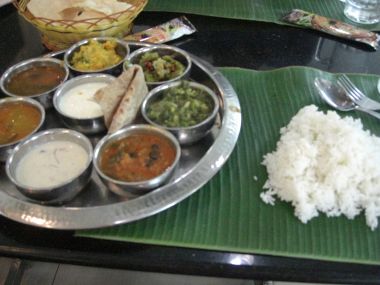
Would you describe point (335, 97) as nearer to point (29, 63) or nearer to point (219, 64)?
point (219, 64)

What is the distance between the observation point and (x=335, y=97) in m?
1.87

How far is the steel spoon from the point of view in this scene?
183 cm

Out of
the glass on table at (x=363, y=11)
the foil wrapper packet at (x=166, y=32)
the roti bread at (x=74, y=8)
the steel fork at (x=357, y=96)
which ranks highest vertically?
the glass on table at (x=363, y=11)

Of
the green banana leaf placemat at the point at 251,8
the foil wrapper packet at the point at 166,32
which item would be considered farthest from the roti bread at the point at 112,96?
the green banana leaf placemat at the point at 251,8

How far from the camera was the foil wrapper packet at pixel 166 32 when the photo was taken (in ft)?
7.32

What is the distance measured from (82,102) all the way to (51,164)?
398 millimetres

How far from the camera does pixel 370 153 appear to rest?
1.52 m

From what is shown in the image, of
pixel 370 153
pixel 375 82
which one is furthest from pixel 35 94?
pixel 375 82

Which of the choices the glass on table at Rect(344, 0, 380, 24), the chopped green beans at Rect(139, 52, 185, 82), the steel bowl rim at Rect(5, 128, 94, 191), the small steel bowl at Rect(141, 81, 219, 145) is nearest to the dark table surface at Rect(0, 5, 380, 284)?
the steel bowl rim at Rect(5, 128, 94, 191)

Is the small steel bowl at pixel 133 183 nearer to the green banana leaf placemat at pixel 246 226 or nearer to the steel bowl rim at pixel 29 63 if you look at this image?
the green banana leaf placemat at pixel 246 226

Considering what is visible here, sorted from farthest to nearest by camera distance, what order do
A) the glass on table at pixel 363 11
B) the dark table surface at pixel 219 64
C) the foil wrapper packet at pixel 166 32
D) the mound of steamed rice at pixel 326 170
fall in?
the glass on table at pixel 363 11 → the foil wrapper packet at pixel 166 32 → the mound of steamed rice at pixel 326 170 → the dark table surface at pixel 219 64

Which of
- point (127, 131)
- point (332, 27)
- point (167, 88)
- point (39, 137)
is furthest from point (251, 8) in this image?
point (39, 137)

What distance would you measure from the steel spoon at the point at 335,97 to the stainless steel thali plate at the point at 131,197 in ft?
1.53

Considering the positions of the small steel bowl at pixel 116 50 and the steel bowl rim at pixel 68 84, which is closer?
the steel bowl rim at pixel 68 84
